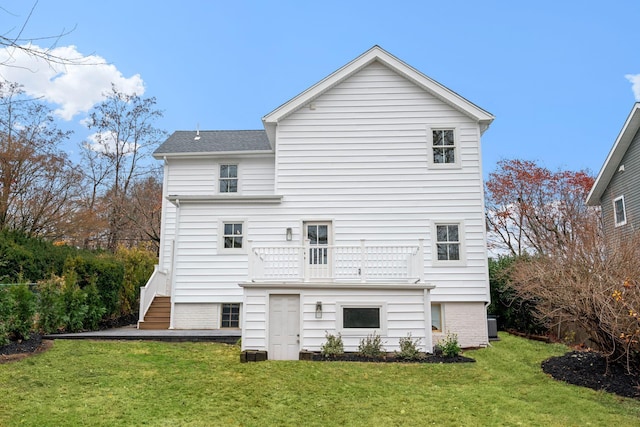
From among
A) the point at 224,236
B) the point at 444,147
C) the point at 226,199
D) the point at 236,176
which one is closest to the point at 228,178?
the point at 236,176

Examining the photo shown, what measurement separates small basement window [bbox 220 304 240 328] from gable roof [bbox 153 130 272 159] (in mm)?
5379

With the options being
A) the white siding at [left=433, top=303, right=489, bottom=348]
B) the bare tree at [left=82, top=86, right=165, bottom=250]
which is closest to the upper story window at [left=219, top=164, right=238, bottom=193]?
the white siding at [left=433, top=303, right=489, bottom=348]

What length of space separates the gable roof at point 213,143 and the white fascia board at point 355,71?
7.72 feet

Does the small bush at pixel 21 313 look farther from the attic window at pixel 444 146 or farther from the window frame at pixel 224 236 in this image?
the attic window at pixel 444 146

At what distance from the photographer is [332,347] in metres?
10.2

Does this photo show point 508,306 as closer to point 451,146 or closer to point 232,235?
point 451,146

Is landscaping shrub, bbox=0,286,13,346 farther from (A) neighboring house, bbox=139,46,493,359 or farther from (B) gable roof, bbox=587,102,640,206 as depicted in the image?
(B) gable roof, bbox=587,102,640,206

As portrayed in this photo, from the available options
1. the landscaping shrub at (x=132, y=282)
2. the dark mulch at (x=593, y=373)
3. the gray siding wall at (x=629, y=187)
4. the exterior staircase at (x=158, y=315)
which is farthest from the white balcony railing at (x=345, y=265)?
the gray siding wall at (x=629, y=187)

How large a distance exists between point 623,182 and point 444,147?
1016 centimetres

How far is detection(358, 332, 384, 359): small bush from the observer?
397 inches

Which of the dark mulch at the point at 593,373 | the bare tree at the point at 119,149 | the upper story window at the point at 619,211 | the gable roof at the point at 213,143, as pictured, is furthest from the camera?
the bare tree at the point at 119,149

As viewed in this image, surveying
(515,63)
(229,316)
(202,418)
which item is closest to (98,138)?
(229,316)

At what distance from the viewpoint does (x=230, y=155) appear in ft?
52.9

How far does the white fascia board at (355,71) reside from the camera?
45.4 ft
